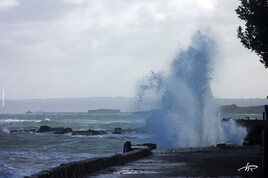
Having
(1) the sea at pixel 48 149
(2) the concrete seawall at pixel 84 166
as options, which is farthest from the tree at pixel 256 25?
(1) the sea at pixel 48 149

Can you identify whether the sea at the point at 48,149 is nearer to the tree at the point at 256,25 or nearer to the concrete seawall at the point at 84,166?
the concrete seawall at the point at 84,166

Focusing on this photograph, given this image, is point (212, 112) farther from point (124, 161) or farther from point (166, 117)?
point (124, 161)

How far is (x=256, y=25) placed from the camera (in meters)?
18.9

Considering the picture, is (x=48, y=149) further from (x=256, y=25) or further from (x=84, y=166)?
(x=84, y=166)

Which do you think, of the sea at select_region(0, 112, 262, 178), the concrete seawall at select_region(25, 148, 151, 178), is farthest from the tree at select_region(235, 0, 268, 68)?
the sea at select_region(0, 112, 262, 178)

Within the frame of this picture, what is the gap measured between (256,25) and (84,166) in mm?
9189

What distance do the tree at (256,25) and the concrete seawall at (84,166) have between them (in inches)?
223

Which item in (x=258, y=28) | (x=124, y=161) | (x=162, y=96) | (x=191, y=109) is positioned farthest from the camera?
(x=162, y=96)

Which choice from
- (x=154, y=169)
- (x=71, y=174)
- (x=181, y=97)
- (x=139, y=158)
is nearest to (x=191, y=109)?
(x=181, y=97)

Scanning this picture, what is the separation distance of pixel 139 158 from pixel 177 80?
91.3 ft

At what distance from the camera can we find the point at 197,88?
4538 cm

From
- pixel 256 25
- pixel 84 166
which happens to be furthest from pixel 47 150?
pixel 84 166

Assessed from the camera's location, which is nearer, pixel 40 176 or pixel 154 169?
pixel 40 176

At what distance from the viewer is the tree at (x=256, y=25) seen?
18703 mm
